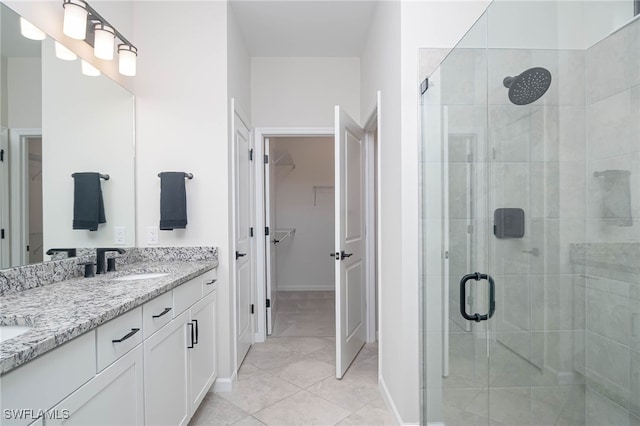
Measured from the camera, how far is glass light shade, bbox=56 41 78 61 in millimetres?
1587

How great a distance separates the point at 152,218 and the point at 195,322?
87 cm

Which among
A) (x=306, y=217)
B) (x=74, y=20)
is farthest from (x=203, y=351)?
(x=306, y=217)

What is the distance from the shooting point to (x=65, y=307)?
3.50 feet

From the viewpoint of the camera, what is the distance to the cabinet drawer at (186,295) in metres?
1.57

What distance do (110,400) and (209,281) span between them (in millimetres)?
1008

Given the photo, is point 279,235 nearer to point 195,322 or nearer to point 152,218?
point 152,218

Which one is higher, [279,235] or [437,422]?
[279,235]

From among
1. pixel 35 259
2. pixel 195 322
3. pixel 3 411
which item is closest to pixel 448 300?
pixel 195 322

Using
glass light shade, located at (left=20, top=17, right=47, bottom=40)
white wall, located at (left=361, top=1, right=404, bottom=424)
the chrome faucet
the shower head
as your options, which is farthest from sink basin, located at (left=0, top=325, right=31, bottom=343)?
the shower head

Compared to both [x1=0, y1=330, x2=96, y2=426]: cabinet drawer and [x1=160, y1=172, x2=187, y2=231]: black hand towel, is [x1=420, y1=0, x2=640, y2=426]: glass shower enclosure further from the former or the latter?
[x1=160, y1=172, x2=187, y2=231]: black hand towel

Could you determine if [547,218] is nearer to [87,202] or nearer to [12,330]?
[12,330]

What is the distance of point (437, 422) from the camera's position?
65.3 inches

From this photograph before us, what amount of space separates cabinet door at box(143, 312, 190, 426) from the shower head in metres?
1.95

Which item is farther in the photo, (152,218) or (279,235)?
(279,235)
